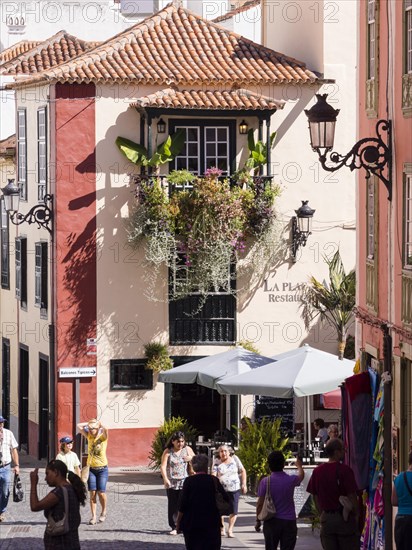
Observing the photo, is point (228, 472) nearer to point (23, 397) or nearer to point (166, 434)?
point (166, 434)

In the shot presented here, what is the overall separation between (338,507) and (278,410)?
15.0 meters

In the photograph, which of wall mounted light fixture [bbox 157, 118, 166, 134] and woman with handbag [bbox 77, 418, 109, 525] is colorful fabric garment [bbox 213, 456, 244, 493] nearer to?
woman with handbag [bbox 77, 418, 109, 525]

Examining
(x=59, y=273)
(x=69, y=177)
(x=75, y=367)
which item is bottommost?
(x=75, y=367)

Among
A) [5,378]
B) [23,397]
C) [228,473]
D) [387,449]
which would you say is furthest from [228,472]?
[5,378]

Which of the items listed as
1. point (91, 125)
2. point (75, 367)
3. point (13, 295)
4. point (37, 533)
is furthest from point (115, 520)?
point (13, 295)

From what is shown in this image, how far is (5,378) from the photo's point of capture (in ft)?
122

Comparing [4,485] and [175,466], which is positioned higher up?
[175,466]

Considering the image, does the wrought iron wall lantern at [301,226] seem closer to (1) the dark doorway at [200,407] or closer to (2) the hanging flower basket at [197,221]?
(2) the hanging flower basket at [197,221]

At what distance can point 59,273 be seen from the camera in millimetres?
30547

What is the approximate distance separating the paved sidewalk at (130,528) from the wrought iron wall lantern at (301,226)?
20.0 feet

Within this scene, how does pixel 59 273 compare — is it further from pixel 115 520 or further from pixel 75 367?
pixel 115 520

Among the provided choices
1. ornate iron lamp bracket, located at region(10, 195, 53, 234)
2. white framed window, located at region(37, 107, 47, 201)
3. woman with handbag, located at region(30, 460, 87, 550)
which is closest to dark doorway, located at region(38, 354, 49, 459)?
ornate iron lamp bracket, located at region(10, 195, 53, 234)

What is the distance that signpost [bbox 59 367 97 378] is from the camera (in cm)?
3034

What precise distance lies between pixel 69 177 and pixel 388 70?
Answer: 11899 mm
